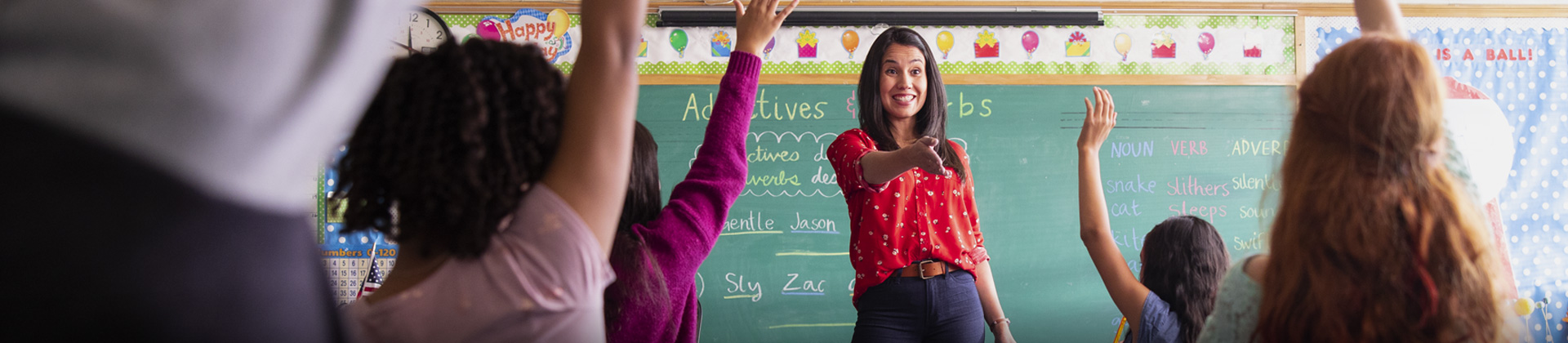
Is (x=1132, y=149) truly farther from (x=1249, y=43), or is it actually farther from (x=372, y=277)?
(x=372, y=277)

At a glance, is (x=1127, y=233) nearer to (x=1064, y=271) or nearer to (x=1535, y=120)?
(x=1064, y=271)

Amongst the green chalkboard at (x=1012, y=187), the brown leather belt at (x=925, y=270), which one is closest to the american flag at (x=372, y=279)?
the green chalkboard at (x=1012, y=187)

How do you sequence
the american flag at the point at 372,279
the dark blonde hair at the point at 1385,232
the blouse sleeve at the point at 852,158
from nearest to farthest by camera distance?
1. the dark blonde hair at the point at 1385,232
2. the blouse sleeve at the point at 852,158
3. the american flag at the point at 372,279

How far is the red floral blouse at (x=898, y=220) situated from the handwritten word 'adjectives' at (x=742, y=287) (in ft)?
4.79

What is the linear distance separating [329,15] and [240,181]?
0.07 metres

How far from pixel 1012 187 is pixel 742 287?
4.05 feet

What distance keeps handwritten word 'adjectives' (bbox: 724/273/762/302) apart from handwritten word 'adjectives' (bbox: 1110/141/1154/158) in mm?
1633

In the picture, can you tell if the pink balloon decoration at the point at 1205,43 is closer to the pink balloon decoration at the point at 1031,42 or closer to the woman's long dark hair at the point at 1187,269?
the pink balloon decoration at the point at 1031,42

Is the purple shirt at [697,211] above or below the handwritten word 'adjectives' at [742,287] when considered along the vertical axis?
above

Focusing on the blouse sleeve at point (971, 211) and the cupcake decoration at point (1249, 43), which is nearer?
the blouse sleeve at point (971, 211)

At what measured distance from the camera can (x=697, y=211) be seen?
1067 millimetres

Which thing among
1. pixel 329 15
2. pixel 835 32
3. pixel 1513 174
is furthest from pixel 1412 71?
pixel 1513 174

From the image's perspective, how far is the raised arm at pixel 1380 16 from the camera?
1.09m

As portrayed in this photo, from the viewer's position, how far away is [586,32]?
2.34ft
